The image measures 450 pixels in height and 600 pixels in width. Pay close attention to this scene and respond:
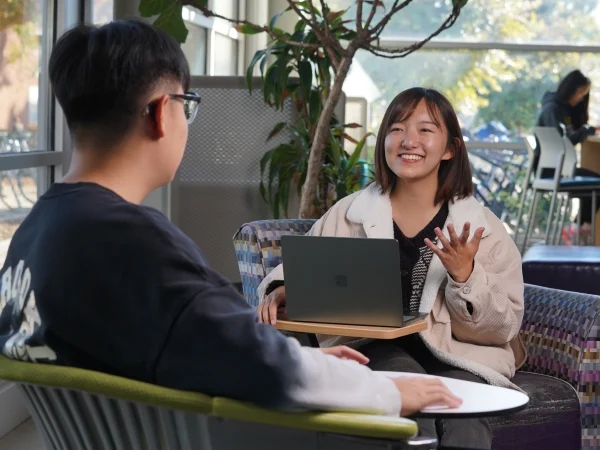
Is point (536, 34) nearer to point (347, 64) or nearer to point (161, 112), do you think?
point (347, 64)

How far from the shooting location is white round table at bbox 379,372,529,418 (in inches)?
56.9

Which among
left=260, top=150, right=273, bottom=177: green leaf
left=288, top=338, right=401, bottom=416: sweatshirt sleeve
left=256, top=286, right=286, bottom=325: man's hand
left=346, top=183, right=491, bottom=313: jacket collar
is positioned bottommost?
left=256, top=286, right=286, bottom=325: man's hand

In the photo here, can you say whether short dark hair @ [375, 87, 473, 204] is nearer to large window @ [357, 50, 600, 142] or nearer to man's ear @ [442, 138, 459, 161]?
man's ear @ [442, 138, 459, 161]

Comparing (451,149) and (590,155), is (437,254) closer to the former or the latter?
(451,149)

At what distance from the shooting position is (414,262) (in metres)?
2.63

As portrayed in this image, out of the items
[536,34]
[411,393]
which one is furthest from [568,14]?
[411,393]

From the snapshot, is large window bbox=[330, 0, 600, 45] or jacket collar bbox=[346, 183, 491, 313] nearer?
jacket collar bbox=[346, 183, 491, 313]

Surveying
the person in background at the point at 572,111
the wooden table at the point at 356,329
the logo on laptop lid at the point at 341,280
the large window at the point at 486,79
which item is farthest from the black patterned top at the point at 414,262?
the large window at the point at 486,79

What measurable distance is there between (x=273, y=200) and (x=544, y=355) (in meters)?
2.17

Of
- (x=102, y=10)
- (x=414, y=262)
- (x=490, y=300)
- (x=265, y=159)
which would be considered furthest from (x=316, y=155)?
(x=490, y=300)

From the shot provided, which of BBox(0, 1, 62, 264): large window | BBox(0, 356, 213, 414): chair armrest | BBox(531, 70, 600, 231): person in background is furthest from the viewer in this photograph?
BBox(531, 70, 600, 231): person in background

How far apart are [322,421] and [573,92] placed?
24.1 feet

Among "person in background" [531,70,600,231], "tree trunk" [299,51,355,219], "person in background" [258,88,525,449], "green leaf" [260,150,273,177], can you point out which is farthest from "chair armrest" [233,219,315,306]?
"person in background" [531,70,600,231]

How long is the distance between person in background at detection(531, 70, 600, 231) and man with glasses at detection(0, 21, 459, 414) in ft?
22.5
